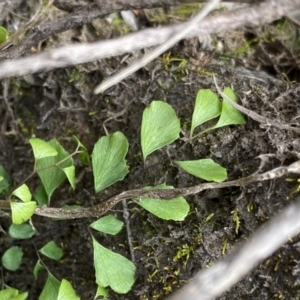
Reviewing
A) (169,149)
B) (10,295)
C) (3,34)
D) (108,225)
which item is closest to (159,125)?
(169,149)

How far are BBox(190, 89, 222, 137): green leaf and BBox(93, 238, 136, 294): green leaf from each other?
0.33 metres

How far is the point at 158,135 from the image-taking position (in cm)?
94

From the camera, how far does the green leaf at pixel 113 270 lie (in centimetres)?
94

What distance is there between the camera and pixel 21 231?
1.04m

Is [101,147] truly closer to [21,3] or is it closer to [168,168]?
[168,168]

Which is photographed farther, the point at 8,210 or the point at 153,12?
the point at 153,12

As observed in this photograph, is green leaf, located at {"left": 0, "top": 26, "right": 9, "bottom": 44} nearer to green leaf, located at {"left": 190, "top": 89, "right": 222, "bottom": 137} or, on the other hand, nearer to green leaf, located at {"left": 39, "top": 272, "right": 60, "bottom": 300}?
green leaf, located at {"left": 190, "top": 89, "right": 222, "bottom": 137}

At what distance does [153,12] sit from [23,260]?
68 cm

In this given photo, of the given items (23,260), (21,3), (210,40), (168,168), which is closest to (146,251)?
(168,168)

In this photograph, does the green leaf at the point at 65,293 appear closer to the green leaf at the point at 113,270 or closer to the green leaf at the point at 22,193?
the green leaf at the point at 113,270

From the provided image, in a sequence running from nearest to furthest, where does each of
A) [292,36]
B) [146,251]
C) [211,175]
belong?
1. [211,175]
2. [146,251]
3. [292,36]

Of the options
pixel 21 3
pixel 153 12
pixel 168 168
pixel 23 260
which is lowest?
pixel 23 260

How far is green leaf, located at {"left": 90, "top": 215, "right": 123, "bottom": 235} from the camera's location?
949mm

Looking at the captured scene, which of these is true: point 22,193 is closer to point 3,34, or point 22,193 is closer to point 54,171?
point 54,171
